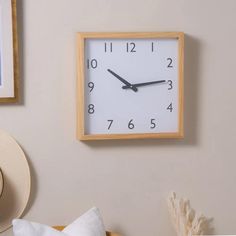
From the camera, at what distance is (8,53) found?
133cm

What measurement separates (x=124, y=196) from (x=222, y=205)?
33cm

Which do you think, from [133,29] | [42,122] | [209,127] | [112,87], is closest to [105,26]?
[133,29]

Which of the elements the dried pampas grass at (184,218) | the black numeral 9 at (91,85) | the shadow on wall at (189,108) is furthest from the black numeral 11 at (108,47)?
the dried pampas grass at (184,218)

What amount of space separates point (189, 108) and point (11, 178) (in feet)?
1.96

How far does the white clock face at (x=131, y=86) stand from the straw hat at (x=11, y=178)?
0.74 feet

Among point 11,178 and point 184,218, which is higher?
point 11,178

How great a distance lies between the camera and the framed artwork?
1.31m

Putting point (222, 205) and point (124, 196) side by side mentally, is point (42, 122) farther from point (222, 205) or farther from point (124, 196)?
point (222, 205)

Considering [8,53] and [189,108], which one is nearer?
[8,53]

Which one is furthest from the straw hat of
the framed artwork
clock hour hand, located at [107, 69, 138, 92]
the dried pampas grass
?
the dried pampas grass

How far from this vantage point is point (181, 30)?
55.7 inches

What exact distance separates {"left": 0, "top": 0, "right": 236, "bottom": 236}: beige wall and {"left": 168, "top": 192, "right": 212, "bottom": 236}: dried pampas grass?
4 cm

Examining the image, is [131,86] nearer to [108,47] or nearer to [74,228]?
[108,47]

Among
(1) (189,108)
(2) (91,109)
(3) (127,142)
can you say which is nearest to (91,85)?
(2) (91,109)
